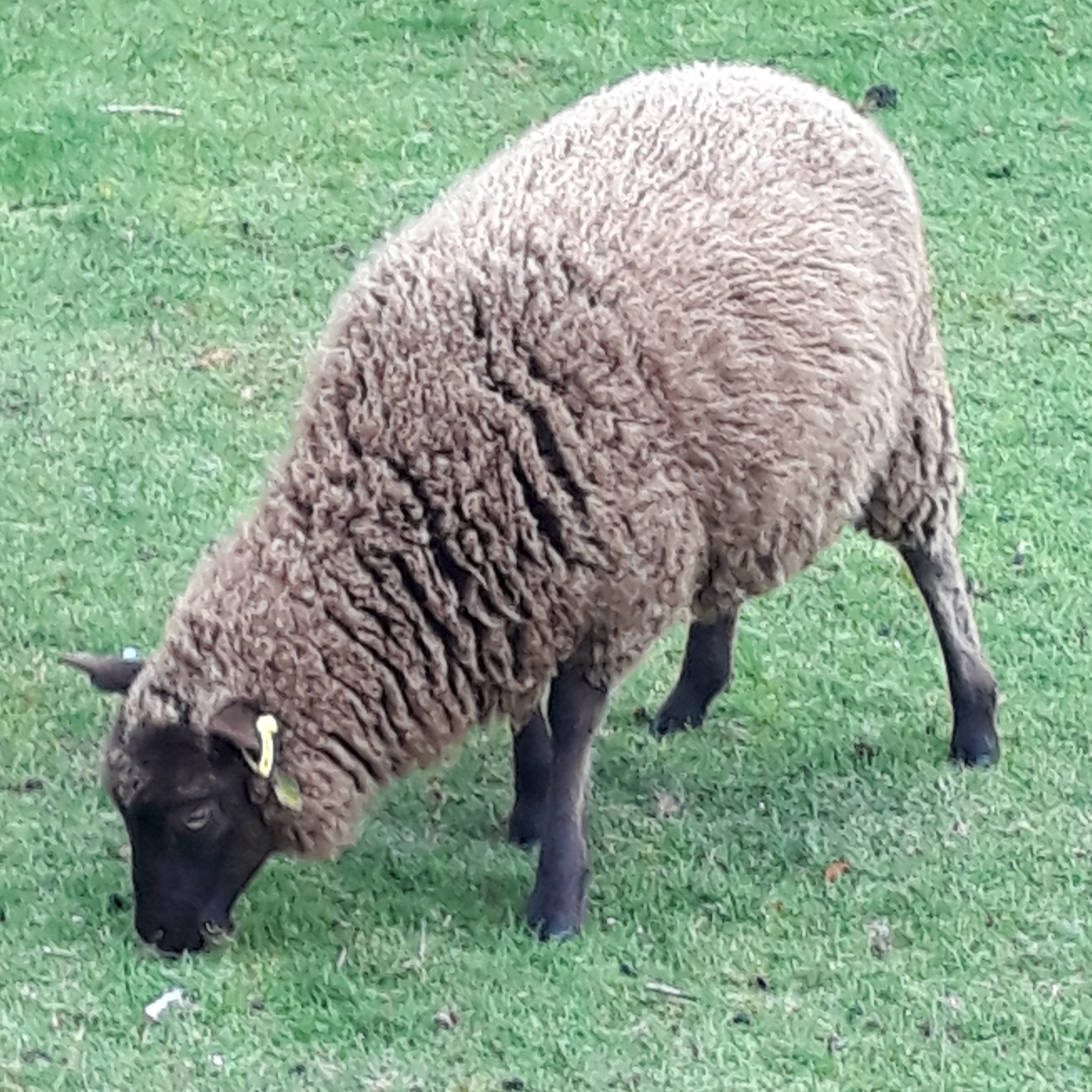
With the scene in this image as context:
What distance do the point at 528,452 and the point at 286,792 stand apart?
0.93 meters

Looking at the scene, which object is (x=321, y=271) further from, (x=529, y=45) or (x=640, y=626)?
(x=640, y=626)

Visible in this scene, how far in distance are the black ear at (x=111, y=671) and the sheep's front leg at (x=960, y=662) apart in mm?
2159

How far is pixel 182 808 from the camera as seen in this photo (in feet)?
14.7

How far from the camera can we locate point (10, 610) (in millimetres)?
6109

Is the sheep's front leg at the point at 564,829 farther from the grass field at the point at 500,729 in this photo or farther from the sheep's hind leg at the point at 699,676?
the sheep's hind leg at the point at 699,676

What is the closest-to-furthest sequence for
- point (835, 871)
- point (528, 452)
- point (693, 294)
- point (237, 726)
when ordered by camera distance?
point (237, 726)
point (528, 452)
point (693, 294)
point (835, 871)

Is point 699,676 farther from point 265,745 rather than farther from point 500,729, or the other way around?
point 265,745

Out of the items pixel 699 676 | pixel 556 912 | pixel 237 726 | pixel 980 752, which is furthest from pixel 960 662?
pixel 237 726

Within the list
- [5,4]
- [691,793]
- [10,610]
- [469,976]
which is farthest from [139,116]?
[469,976]

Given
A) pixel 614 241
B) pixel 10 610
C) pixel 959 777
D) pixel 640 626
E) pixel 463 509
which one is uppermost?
pixel 614 241

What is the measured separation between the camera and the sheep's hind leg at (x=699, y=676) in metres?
5.70

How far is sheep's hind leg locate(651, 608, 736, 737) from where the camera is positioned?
5.70 m

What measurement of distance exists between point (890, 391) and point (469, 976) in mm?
1777

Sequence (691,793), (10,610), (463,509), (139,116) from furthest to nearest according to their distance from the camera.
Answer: (139,116) < (10,610) < (691,793) < (463,509)
